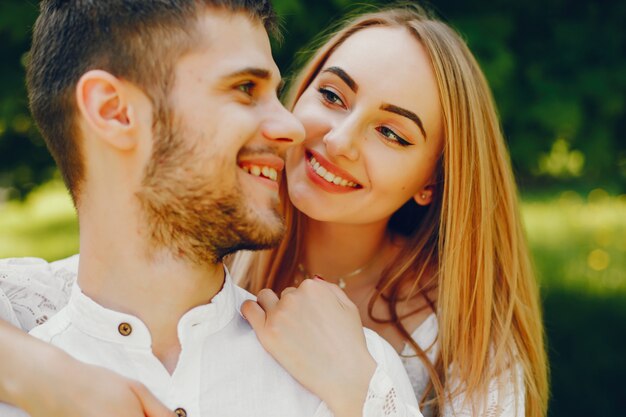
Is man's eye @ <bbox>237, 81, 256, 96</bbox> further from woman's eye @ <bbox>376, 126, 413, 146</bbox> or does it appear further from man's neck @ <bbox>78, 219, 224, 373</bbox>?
woman's eye @ <bbox>376, 126, 413, 146</bbox>

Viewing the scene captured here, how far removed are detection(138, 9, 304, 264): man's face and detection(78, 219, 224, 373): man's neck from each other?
5cm

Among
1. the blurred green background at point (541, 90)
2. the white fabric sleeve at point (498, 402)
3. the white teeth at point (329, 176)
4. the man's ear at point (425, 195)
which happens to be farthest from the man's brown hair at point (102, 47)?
the blurred green background at point (541, 90)

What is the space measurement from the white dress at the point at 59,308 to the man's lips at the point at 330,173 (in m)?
0.62

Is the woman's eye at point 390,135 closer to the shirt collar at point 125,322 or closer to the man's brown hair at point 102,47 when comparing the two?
the man's brown hair at point 102,47

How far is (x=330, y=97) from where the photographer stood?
2.96 m

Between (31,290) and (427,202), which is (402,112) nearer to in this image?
(427,202)

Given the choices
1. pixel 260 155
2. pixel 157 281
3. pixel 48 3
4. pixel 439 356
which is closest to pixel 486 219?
pixel 439 356

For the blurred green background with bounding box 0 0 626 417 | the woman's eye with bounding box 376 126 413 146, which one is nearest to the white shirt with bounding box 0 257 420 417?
the woman's eye with bounding box 376 126 413 146

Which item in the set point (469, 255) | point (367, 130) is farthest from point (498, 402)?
point (367, 130)

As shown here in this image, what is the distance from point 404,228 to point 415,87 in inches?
32.4

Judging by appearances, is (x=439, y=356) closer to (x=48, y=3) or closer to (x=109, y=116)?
(x=109, y=116)

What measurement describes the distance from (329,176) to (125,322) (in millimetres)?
1020

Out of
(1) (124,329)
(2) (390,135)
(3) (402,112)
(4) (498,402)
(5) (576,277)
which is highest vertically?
(3) (402,112)

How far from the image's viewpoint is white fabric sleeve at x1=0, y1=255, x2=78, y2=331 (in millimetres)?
2434
